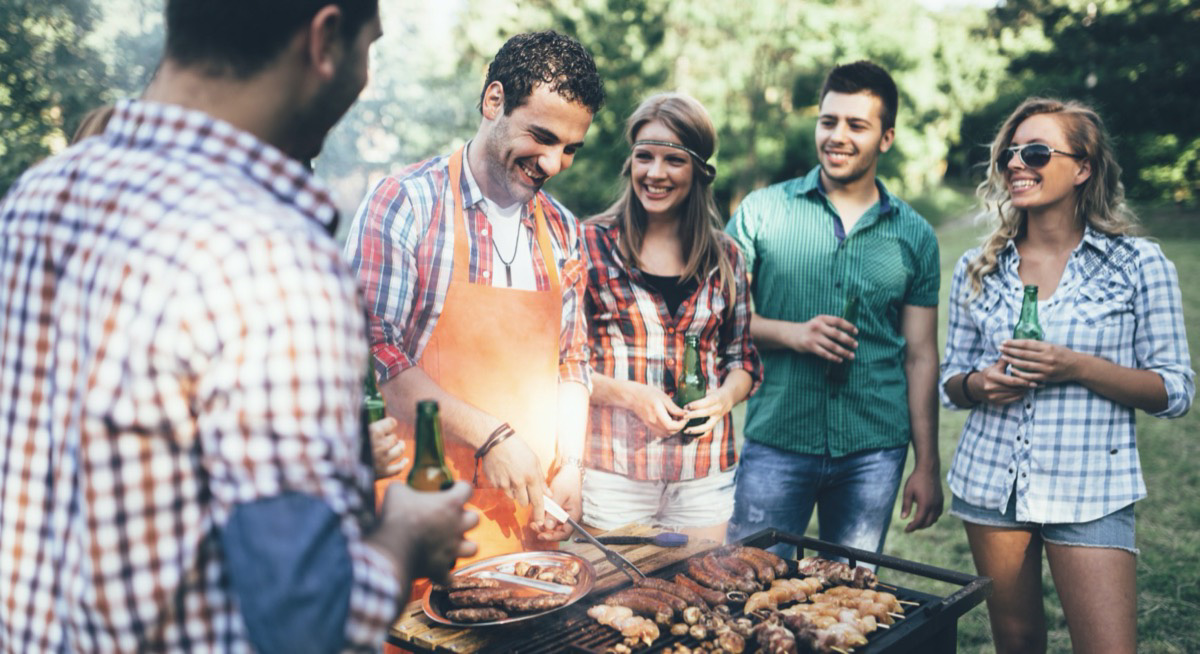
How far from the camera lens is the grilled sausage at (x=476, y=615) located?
7.63 feet

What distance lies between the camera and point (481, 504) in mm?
2947

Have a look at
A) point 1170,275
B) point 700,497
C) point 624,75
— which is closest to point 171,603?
point 700,497

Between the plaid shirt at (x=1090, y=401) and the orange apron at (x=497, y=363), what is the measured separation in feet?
5.96

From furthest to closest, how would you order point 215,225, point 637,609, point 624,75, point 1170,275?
point 624,75, point 1170,275, point 637,609, point 215,225

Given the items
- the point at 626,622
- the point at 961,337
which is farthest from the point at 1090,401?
the point at 626,622

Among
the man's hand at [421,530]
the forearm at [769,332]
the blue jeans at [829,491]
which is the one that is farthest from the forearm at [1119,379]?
the man's hand at [421,530]

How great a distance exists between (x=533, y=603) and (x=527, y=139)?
153 centimetres

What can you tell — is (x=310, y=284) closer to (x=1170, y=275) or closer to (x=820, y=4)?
(x=1170, y=275)

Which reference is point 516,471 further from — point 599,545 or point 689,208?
point 689,208

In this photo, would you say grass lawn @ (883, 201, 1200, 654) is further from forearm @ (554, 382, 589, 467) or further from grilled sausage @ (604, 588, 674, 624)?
grilled sausage @ (604, 588, 674, 624)

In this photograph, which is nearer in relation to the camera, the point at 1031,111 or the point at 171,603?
the point at 171,603

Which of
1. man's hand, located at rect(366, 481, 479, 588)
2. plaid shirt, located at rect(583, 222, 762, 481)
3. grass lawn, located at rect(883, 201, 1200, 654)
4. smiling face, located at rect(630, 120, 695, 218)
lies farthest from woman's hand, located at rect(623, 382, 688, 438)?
man's hand, located at rect(366, 481, 479, 588)

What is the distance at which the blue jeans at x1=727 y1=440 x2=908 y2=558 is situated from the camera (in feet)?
13.0

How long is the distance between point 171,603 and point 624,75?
18.9 meters
